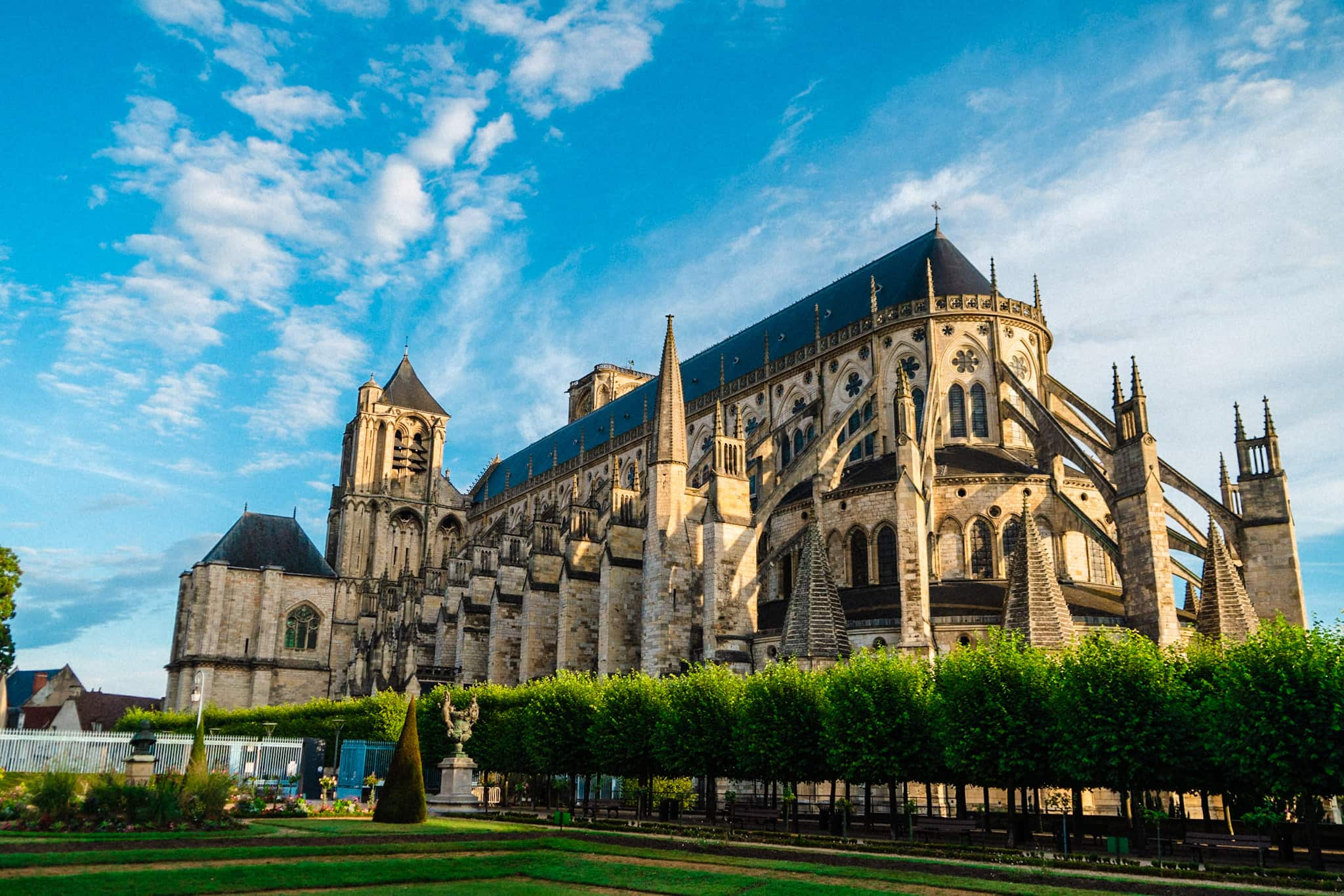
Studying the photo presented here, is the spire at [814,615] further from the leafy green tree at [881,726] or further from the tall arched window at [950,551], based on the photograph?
the tall arched window at [950,551]

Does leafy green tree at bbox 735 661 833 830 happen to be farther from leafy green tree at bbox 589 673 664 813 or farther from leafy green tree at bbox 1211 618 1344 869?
leafy green tree at bbox 1211 618 1344 869

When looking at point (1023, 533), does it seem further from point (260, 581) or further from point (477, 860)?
point (260, 581)

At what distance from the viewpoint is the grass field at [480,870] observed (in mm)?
14180

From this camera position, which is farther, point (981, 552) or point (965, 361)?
point (965, 361)

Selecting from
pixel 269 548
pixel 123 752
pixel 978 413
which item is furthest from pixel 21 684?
pixel 978 413

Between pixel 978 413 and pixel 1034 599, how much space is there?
51.1 feet

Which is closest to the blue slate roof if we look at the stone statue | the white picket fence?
the stone statue

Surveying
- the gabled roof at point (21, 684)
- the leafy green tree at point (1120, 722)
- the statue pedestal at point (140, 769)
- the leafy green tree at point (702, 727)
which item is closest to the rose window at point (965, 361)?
the leafy green tree at point (702, 727)

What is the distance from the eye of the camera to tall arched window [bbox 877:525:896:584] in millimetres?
35906

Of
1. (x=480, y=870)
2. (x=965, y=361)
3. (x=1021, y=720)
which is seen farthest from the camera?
(x=965, y=361)

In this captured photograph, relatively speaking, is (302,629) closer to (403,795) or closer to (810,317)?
(810,317)

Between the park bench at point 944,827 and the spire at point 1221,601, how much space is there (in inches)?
337

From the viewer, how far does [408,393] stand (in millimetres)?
80500

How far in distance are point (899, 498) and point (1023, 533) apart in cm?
506
